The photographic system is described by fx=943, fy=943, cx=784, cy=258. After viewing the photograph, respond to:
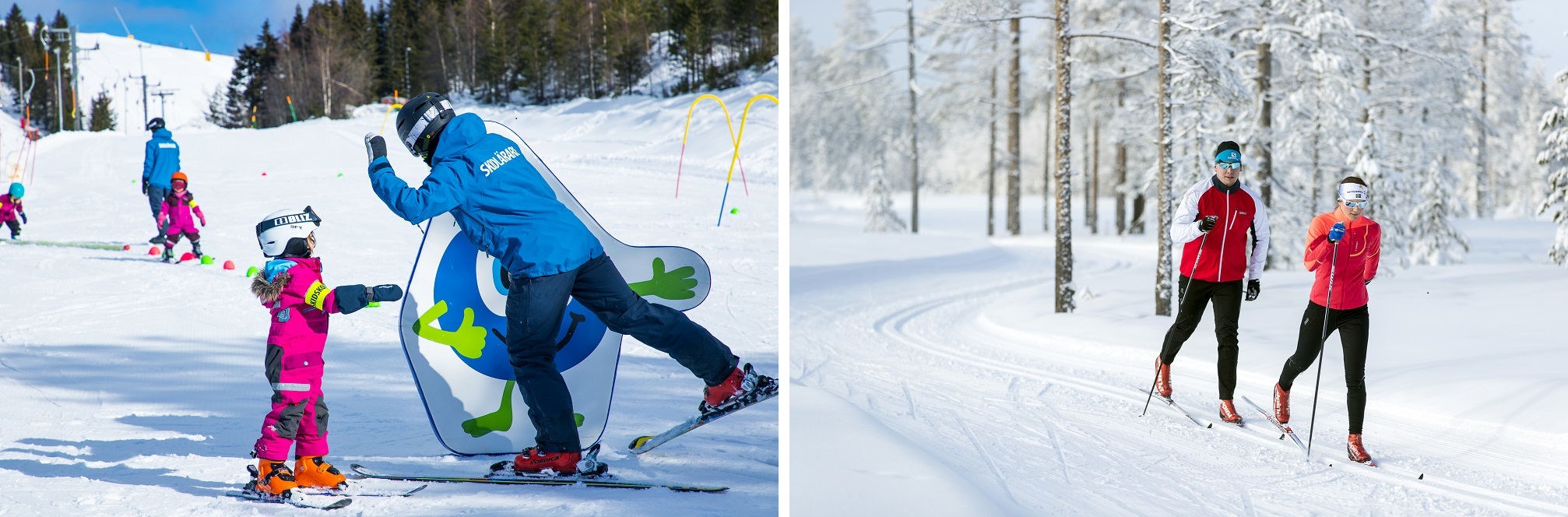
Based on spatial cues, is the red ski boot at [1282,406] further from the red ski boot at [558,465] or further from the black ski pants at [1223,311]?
the red ski boot at [558,465]

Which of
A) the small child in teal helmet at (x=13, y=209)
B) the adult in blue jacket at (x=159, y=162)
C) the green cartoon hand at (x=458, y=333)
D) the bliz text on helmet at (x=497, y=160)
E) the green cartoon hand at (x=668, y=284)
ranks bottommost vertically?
the green cartoon hand at (x=458, y=333)

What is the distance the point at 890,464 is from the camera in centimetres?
399

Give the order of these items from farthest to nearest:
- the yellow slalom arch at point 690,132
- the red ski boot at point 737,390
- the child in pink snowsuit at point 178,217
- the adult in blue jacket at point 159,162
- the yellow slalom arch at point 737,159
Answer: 1. the yellow slalom arch at point 737,159
2. the yellow slalom arch at point 690,132
3. the child in pink snowsuit at point 178,217
4. the adult in blue jacket at point 159,162
5. the red ski boot at point 737,390

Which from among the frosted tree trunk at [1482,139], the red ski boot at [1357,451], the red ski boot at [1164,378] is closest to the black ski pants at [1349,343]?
the red ski boot at [1357,451]

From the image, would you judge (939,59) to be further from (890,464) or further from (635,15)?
(890,464)

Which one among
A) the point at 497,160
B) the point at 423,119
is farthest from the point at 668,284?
the point at 423,119

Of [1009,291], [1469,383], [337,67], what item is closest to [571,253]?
[337,67]

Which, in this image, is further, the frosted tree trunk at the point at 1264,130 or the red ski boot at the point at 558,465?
the frosted tree trunk at the point at 1264,130

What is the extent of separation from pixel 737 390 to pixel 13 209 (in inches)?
186

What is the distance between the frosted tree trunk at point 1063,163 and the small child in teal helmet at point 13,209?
9088 mm

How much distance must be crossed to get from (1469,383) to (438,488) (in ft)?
20.1

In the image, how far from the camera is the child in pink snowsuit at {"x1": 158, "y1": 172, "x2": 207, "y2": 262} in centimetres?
655

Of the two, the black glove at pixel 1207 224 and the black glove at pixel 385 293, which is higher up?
the black glove at pixel 1207 224

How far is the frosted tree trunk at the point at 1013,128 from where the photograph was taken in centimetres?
2247
